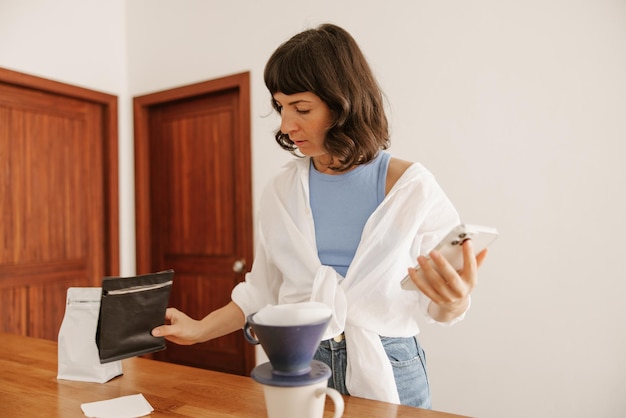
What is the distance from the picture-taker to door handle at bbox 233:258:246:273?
3.20 metres

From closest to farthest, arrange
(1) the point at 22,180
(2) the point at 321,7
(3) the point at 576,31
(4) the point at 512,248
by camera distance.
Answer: (3) the point at 576,31
(4) the point at 512,248
(2) the point at 321,7
(1) the point at 22,180

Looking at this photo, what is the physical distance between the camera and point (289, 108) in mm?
1142

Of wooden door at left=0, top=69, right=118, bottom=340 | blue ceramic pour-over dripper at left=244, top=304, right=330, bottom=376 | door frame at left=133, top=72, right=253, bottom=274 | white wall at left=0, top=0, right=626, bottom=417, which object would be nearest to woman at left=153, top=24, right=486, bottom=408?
blue ceramic pour-over dripper at left=244, top=304, right=330, bottom=376

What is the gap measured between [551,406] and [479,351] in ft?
1.20

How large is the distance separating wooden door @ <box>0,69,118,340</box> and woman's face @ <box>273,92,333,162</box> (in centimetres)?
253

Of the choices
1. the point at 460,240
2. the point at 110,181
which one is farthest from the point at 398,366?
the point at 110,181

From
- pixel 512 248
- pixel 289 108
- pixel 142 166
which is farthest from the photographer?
pixel 142 166

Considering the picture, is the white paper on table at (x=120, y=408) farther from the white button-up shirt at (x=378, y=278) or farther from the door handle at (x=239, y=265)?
the door handle at (x=239, y=265)

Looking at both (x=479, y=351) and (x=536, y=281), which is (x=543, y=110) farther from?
(x=479, y=351)

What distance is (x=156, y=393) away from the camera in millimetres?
1044

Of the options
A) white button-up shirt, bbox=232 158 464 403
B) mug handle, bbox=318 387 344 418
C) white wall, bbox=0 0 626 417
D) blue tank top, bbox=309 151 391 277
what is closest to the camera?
mug handle, bbox=318 387 344 418

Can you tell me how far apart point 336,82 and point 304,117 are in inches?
4.3

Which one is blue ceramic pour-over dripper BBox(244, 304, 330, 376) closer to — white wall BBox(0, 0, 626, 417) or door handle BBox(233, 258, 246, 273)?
white wall BBox(0, 0, 626, 417)

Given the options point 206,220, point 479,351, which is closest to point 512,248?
point 479,351
